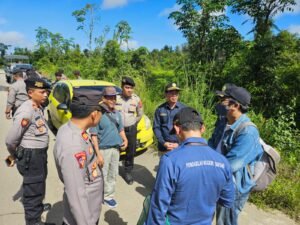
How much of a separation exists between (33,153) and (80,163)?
1487 mm

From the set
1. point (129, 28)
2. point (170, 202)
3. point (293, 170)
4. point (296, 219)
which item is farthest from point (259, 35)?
point (129, 28)

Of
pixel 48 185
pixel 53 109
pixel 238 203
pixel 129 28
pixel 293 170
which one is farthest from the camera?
pixel 129 28

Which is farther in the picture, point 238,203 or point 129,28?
point 129,28

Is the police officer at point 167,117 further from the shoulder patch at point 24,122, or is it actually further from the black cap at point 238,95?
the shoulder patch at point 24,122

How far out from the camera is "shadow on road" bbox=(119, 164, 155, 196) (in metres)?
4.87

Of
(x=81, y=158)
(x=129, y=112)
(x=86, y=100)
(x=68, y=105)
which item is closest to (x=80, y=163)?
(x=81, y=158)

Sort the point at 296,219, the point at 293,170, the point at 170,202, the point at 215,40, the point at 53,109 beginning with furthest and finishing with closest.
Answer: the point at 215,40 → the point at 53,109 → the point at 293,170 → the point at 296,219 → the point at 170,202

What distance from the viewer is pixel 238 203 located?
264 cm

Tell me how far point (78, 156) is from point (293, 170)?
4.56 meters

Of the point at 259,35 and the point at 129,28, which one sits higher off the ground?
the point at 129,28

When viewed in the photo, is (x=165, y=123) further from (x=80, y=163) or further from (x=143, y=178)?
(x=80, y=163)

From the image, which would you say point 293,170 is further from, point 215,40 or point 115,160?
point 215,40

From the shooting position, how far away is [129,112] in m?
4.86

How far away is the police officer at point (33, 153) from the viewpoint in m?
3.08
